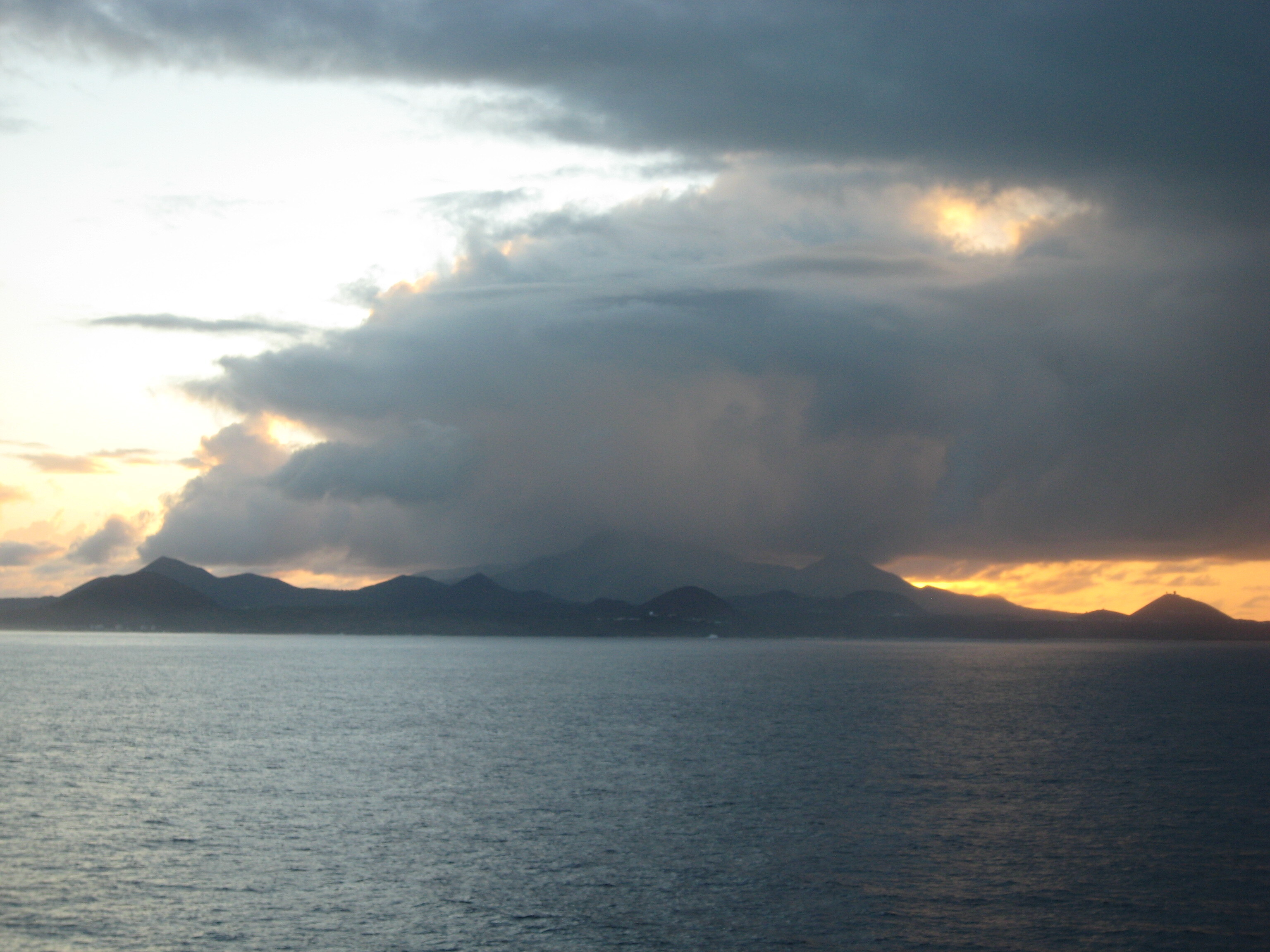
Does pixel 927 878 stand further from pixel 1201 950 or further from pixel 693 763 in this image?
pixel 693 763

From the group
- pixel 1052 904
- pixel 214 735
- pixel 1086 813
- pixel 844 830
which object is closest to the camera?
pixel 1052 904

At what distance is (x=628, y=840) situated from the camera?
63.1 metres

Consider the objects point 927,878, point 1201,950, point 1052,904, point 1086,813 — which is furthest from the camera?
point 1086,813

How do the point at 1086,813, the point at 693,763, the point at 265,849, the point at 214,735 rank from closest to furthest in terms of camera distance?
the point at 265,849, the point at 1086,813, the point at 693,763, the point at 214,735

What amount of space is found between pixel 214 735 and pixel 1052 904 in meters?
94.8

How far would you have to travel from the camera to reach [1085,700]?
605 ft

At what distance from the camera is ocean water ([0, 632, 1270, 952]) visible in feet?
151

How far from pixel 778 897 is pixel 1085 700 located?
153 meters

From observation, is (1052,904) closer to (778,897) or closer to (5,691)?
(778,897)

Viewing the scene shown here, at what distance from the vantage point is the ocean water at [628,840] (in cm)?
4591

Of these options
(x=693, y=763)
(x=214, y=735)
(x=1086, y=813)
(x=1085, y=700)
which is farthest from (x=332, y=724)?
(x=1085, y=700)

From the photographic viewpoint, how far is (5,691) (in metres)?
184

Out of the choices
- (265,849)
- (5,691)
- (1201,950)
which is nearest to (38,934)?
(265,849)

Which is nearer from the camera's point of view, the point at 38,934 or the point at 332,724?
the point at 38,934
